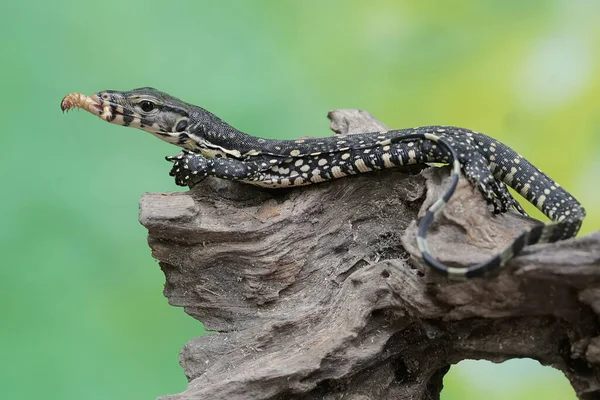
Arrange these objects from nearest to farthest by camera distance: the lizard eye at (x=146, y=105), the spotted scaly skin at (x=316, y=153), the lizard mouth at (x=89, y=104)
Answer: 1. the spotted scaly skin at (x=316, y=153)
2. the lizard mouth at (x=89, y=104)
3. the lizard eye at (x=146, y=105)

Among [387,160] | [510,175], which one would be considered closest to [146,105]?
[387,160]

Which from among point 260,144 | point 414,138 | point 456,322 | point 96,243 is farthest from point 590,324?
point 96,243

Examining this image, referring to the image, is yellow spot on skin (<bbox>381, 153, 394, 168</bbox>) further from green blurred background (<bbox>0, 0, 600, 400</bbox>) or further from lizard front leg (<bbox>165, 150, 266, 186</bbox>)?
green blurred background (<bbox>0, 0, 600, 400</bbox>)

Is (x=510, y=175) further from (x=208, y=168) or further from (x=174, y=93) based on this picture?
(x=174, y=93)

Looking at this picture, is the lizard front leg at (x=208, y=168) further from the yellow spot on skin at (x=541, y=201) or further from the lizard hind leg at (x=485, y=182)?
the yellow spot on skin at (x=541, y=201)

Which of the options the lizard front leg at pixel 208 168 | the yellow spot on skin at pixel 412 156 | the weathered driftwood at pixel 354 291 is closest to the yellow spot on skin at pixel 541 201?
the weathered driftwood at pixel 354 291

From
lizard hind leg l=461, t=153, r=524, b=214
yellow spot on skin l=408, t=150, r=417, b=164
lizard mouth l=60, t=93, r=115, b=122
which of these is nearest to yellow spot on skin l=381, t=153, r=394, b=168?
yellow spot on skin l=408, t=150, r=417, b=164

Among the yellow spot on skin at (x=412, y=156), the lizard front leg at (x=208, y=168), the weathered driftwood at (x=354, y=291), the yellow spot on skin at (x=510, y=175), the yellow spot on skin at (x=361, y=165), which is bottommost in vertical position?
the weathered driftwood at (x=354, y=291)
